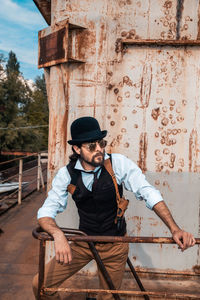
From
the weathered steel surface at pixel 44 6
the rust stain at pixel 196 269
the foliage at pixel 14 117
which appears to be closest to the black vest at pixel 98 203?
the rust stain at pixel 196 269

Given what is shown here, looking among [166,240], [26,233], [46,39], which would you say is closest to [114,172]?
[166,240]

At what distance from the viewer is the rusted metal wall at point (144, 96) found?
301 centimetres

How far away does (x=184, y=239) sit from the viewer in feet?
5.94

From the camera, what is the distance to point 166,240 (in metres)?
1.85

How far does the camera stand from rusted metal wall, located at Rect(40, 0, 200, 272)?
3.01 meters

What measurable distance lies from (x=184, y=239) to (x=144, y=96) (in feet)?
5.54

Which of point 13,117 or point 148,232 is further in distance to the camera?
point 13,117

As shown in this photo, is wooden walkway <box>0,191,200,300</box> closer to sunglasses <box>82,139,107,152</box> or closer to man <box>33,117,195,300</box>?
man <box>33,117,195,300</box>

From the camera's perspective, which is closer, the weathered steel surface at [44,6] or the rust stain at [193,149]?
the rust stain at [193,149]

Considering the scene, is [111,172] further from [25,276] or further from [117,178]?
[25,276]

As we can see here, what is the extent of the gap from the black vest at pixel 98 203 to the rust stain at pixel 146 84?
112cm

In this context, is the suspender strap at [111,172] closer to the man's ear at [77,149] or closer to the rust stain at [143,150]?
the man's ear at [77,149]

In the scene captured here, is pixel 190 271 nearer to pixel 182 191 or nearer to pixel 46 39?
pixel 182 191

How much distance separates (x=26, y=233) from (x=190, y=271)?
3200 millimetres
